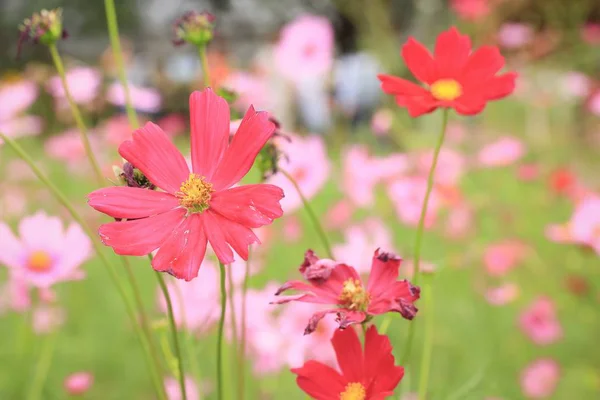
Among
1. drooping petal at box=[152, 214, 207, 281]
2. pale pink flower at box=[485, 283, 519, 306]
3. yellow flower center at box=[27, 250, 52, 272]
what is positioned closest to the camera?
drooping petal at box=[152, 214, 207, 281]

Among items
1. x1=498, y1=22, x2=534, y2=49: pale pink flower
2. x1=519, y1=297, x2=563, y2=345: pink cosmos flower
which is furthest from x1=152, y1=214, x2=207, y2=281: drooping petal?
x1=498, y1=22, x2=534, y2=49: pale pink flower

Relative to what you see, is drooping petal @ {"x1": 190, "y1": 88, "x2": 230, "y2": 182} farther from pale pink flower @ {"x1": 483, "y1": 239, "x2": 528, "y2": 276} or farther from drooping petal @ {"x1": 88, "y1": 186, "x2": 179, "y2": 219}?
pale pink flower @ {"x1": 483, "y1": 239, "x2": 528, "y2": 276}

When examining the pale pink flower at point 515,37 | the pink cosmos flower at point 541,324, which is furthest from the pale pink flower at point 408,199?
the pale pink flower at point 515,37

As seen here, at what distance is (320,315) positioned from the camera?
30 centimetres

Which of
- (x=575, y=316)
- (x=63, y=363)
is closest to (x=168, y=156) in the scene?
(x=63, y=363)

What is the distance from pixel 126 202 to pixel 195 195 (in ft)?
0.11

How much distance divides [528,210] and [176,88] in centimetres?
274

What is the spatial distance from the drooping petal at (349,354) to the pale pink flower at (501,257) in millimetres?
907

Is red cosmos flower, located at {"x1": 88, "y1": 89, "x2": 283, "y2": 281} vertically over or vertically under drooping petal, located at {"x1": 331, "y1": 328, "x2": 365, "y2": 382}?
over

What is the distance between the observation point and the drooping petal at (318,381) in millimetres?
313

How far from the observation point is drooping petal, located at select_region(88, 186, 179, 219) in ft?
0.96

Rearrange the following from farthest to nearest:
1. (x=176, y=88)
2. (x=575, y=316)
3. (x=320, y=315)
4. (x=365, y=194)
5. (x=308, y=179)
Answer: (x=176, y=88) → (x=575, y=316) → (x=365, y=194) → (x=308, y=179) → (x=320, y=315)

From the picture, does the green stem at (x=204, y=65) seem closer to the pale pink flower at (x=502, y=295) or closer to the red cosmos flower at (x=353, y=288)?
the red cosmos flower at (x=353, y=288)

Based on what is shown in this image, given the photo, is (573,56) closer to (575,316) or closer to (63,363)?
(575,316)
